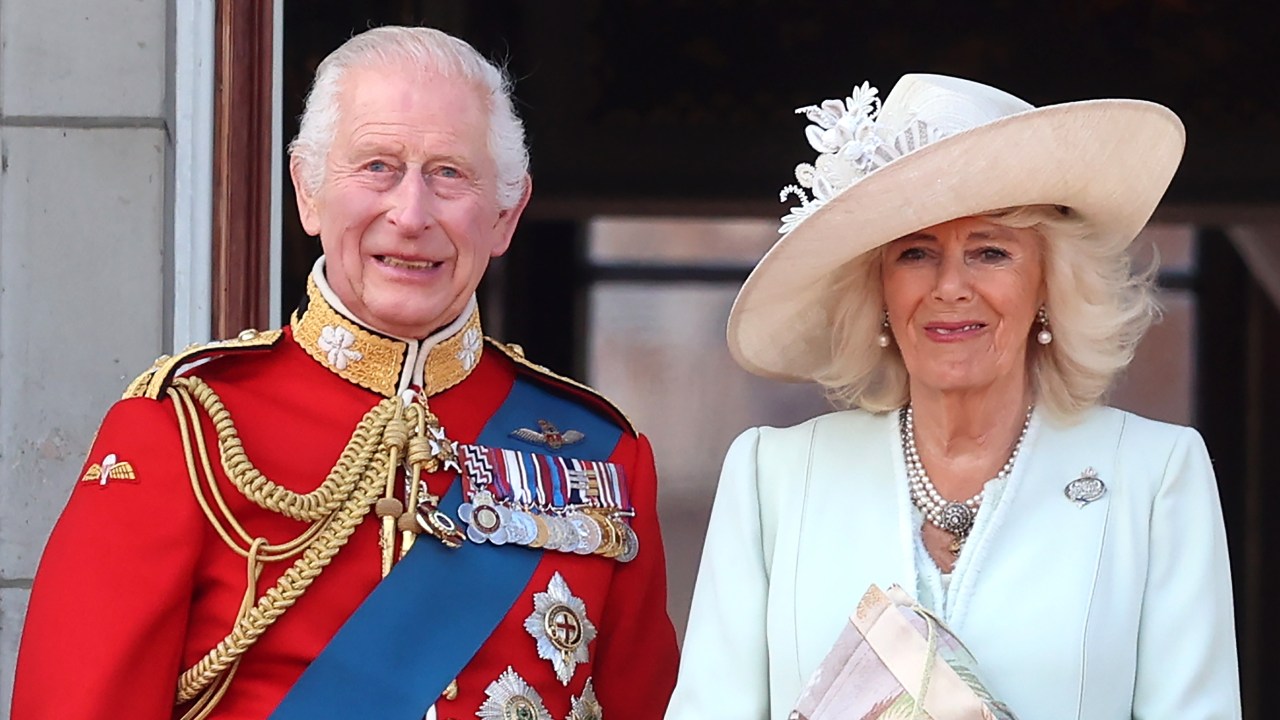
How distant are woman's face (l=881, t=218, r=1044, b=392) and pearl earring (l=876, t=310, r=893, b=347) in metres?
0.09

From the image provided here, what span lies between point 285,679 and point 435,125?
699 mm

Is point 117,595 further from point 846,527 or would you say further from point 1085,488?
point 1085,488

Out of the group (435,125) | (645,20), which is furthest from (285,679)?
(645,20)

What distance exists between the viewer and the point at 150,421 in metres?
2.64

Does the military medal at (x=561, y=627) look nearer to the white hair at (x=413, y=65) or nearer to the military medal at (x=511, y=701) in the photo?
the military medal at (x=511, y=701)

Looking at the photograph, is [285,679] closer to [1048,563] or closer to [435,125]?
[435,125]

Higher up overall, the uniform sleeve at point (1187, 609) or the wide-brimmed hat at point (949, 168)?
the wide-brimmed hat at point (949, 168)

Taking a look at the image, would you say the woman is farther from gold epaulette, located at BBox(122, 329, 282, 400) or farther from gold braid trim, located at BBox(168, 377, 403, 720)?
gold epaulette, located at BBox(122, 329, 282, 400)

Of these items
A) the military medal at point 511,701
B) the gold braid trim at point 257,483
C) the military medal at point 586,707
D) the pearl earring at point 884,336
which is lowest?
the military medal at point 586,707

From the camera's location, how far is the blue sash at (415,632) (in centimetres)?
263

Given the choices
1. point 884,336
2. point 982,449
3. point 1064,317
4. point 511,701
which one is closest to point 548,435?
point 511,701

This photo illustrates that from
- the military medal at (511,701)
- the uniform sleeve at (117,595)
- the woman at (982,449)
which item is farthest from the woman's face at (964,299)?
the uniform sleeve at (117,595)

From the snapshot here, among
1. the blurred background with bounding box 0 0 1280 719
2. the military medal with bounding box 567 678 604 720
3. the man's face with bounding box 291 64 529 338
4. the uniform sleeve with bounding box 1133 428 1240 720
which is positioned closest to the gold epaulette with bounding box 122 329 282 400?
the man's face with bounding box 291 64 529 338

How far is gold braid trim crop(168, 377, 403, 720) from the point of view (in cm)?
259
